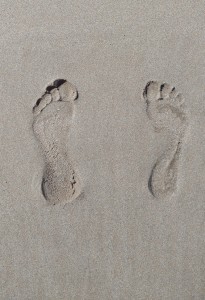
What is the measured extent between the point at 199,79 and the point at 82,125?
2.38 ft

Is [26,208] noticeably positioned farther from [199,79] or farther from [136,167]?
[199,79]

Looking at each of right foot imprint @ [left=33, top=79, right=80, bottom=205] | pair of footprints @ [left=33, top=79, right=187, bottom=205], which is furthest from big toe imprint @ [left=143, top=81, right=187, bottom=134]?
right foot imprint @ [left=33, top=79, right=80, bottom=205]

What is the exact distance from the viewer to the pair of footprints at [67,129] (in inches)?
92.7

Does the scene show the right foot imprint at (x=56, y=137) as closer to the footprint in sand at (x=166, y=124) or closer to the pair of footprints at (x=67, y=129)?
the pair of footprints at (x=67, y=129)

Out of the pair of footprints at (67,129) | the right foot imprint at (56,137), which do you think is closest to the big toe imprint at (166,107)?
the pair of footprints at (67,129)

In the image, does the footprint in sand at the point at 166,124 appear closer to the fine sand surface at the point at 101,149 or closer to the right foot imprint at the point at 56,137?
the fine sand surface at the point at 101,149

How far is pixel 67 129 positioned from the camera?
93.7 inches

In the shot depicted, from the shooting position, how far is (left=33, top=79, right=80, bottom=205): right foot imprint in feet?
7.78

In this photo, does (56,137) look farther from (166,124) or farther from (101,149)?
(166,124)

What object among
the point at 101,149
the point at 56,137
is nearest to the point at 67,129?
the point at 56,137

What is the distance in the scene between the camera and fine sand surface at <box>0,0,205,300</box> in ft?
7.72

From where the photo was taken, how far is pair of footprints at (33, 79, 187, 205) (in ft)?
7.72

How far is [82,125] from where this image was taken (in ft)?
7.82

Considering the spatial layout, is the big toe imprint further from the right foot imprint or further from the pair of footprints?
the right foot imprint
